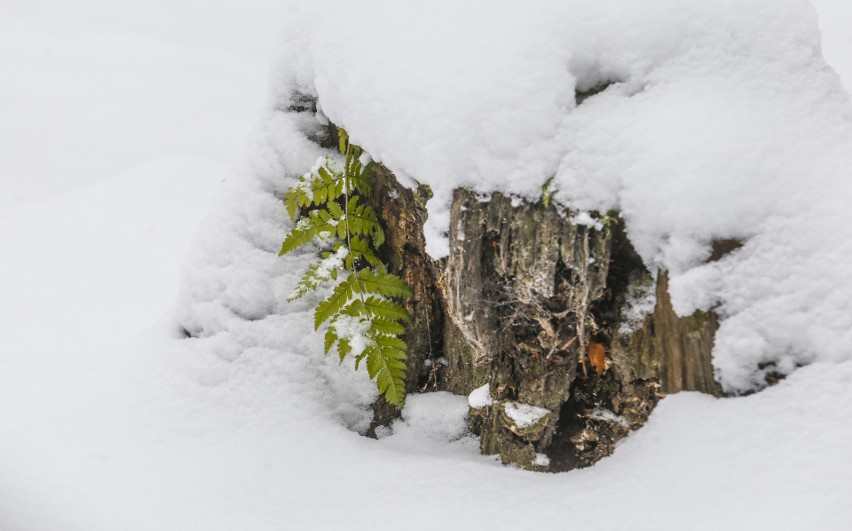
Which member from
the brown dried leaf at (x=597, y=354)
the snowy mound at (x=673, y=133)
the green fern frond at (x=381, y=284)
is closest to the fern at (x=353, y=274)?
the green fern frond at (x=381, y=284)

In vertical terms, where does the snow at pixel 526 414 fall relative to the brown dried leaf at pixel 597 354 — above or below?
below

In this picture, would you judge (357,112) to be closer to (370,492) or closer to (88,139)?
(370,492)

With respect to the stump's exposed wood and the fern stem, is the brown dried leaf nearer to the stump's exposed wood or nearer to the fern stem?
the stump's exposed wood

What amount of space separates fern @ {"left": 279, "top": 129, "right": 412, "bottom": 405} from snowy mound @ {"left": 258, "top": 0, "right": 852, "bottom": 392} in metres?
0.43

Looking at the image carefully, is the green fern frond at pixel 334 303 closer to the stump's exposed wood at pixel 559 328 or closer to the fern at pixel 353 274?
the fern at pixel 353 274

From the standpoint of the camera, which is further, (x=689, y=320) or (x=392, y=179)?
(x=392, y=179)

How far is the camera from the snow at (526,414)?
7.07 feet

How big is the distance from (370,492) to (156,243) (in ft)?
14.9

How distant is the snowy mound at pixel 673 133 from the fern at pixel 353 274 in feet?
1.40

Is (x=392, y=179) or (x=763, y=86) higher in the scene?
(x=763, y=86)

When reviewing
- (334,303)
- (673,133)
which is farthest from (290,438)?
(673,133)

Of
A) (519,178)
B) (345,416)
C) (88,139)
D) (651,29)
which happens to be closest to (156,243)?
(345,416)

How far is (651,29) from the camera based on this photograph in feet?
6.31

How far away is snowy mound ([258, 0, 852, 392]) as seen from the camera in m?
1.67
